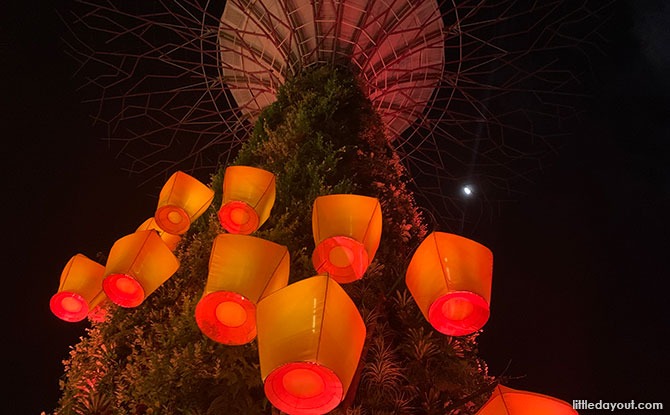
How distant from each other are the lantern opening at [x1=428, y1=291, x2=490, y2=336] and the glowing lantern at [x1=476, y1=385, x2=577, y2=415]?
13.3 inches

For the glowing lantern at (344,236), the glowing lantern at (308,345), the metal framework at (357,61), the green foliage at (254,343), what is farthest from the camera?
the metal framework at (357,61)

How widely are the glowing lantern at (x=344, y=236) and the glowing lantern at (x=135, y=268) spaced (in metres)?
1.01

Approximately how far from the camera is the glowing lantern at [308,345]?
1.80 meters

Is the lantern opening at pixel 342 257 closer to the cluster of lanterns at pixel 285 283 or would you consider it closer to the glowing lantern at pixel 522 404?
the cluster of lanterns at pixel 285 283

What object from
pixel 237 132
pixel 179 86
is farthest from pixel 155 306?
pixel 237 132

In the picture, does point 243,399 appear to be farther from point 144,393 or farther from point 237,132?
point 237,132

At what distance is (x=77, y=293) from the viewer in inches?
140

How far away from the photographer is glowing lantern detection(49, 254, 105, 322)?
356cm

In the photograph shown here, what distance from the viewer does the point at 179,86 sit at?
6234 millimetres

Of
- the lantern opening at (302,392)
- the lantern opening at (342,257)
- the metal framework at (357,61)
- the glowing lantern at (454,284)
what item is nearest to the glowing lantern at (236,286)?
the lantern opening at (342,257)

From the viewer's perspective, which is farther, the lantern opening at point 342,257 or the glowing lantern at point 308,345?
the lantern opening at point 342,257

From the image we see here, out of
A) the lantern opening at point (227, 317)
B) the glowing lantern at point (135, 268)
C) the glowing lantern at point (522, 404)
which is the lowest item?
the glowing lantern at point (522, 404)

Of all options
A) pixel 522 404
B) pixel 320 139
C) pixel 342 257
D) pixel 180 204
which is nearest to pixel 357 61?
pixel 320 139

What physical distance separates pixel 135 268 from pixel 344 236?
128cm
